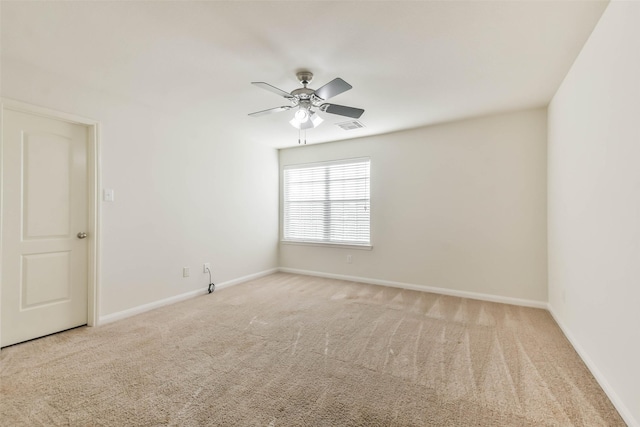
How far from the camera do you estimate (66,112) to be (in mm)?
2799

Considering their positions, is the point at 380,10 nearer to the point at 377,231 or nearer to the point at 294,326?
the point at 294,326

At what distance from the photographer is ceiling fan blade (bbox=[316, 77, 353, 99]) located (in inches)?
87.5

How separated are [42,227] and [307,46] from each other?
3002 millimetres

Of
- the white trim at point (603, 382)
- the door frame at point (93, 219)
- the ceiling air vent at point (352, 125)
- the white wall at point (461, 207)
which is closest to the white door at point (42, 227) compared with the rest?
the door frame at point (93, 219)

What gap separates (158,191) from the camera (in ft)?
11.7

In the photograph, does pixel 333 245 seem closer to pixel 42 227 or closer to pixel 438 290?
pixel 438 290

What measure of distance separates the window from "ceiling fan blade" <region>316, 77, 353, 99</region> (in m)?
2.44

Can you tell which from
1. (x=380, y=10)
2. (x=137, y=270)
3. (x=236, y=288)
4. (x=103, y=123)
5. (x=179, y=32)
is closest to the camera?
(x=380, y=10)

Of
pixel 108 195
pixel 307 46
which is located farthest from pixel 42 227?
pixel 307 46

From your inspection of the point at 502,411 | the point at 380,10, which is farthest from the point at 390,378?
the point at 380,10

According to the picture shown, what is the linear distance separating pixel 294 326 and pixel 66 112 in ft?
10.4

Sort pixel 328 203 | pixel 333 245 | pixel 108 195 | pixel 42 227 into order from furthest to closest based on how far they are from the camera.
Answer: pixel 328 203 → pixel 333 245 → pixel 108 195 → pixel 42 227

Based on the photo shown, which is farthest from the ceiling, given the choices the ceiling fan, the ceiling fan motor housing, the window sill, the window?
the window sill

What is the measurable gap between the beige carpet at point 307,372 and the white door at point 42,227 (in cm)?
24
